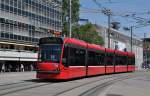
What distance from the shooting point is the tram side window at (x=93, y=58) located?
124 feet

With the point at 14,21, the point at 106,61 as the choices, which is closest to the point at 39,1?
the point at 14,21

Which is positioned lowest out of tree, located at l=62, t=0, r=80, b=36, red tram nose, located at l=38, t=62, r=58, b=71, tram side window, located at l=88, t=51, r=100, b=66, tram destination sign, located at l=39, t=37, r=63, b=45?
red tram nose, located at l=38, t=62, r=58, b=71

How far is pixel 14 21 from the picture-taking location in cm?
7075

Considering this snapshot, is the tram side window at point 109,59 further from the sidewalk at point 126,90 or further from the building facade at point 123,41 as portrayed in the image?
the building facade at point 123,41

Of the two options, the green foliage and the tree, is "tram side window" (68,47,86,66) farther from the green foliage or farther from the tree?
the green foliage

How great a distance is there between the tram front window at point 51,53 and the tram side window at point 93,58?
7860 millimetres

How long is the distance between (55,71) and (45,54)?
140cm

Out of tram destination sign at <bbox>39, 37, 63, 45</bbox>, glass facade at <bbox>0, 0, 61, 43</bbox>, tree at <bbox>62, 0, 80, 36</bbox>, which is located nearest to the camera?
tram destination sign at <bbox>39, 37, 63, 45</bbox>

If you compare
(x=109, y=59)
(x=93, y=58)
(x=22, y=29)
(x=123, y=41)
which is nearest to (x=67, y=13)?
(x=22, y=29)

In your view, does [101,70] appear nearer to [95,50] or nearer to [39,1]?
[95,50]

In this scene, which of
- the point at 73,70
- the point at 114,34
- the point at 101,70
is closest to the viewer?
the point at 73,70

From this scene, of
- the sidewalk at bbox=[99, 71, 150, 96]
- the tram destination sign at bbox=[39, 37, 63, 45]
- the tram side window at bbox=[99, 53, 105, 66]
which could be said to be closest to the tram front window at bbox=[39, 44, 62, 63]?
the tram destination sign at bbox=[39, 37, 63, 45]

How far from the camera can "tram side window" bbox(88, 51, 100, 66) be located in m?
37.9

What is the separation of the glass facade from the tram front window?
123ft
